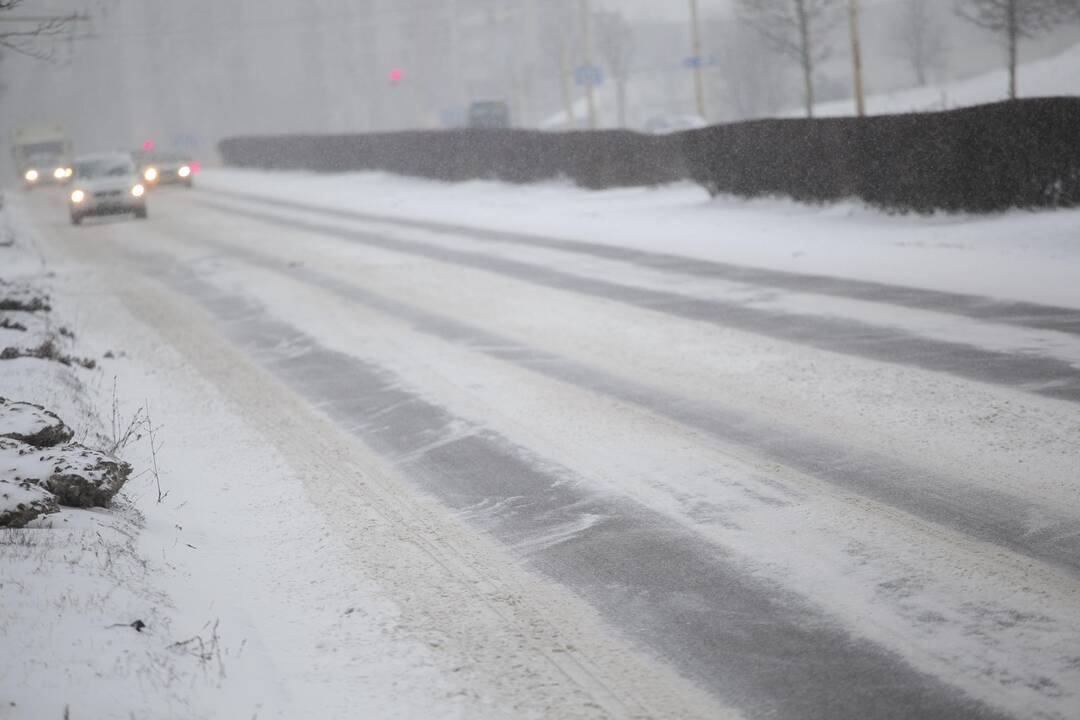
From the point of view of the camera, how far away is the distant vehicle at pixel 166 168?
46.6 m

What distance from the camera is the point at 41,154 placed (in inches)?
2371

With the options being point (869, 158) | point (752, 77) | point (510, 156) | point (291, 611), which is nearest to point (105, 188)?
point (510, 156)

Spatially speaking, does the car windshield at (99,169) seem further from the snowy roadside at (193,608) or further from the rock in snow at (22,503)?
the rock in snow at (22,503)

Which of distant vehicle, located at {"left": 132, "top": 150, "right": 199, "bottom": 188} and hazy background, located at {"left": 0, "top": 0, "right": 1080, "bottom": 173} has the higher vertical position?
hazy background, located at {"left": 0, "top": 0, "right": 1080, "bottom": 173}

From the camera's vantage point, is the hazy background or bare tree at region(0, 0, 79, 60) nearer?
bare tree at region(0, 0, 79, 60)

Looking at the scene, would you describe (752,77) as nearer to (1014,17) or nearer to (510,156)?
(1014,17)

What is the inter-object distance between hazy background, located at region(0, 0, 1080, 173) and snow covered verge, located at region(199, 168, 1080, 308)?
213ft

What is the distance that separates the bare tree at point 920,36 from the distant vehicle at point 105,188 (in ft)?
134

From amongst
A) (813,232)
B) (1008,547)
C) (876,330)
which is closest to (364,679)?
(1008,547)

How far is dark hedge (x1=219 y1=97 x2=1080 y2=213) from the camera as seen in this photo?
15.2 metres

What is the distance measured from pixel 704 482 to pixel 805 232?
11.7 metres

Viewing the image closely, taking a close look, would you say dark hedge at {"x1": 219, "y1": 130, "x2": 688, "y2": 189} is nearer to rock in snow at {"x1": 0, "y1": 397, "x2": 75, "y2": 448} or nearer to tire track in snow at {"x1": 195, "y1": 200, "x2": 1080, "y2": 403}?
tire track in snow at {"x1": 195, "y1": 200, "x2": 1080, "y2": 403}

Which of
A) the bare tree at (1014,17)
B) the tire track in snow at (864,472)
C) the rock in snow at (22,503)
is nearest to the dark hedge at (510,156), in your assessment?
the bare tree at (1014,17)

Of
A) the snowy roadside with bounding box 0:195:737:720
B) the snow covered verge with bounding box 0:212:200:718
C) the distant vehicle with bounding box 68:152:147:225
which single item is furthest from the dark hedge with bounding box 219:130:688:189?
the snow covered verge with bounding box 0:212:200:718
